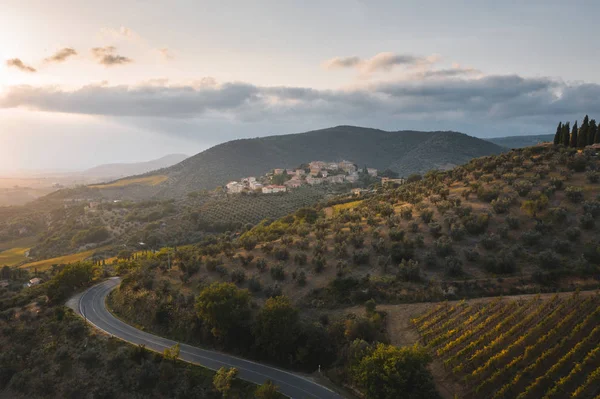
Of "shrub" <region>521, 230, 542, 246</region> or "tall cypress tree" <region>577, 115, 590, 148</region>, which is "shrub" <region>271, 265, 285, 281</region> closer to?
"shrub" <region>521, 230, 542, 246</region>

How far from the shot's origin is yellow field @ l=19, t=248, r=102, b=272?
65.5 m

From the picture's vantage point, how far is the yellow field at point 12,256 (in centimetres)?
7356

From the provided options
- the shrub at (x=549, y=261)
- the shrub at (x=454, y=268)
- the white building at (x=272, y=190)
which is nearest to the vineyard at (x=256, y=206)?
the white building at (x=272, y=190)

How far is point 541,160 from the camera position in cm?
4988

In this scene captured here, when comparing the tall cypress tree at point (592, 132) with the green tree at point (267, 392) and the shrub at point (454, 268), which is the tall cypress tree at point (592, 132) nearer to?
the shrub at point (454, 268)

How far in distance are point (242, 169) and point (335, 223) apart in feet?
497

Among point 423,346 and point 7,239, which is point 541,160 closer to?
point 423,346

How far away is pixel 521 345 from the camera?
67.3 ft

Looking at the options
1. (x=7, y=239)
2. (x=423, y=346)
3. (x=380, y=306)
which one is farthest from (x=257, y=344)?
(x=7, y=239)

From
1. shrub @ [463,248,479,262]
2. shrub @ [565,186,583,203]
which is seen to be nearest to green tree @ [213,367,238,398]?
shrub @ [463,248,479,262]

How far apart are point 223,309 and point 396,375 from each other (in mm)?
14722

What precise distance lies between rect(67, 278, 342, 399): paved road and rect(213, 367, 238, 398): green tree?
52.2 inches

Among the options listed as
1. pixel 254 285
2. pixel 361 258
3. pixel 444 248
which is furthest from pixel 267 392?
pixel 444 248

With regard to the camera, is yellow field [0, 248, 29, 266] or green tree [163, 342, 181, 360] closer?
green tree [163, 342, 181, 360]
